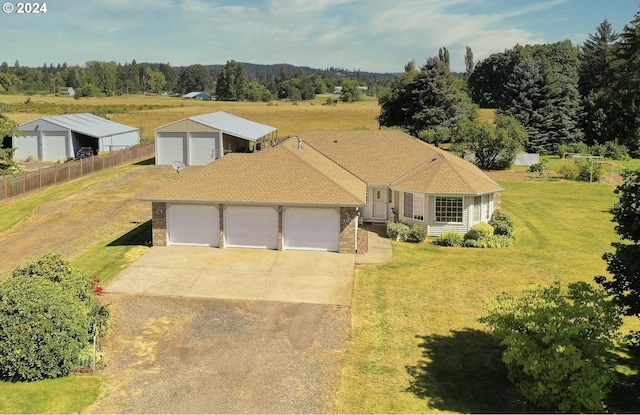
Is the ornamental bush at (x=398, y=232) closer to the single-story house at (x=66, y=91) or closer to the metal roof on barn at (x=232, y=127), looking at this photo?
the metal roof on barn at (x=232, y=127)

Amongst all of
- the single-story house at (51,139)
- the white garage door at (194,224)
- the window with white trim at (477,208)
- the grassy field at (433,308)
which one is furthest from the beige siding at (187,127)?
the window with white trim at (477,208)

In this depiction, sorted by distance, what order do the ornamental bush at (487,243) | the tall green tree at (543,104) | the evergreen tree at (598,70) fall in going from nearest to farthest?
1. the ornamental bush at (487,243)
2. the tall green tree at (543,104)
3. the evergreen tree at (598,70)

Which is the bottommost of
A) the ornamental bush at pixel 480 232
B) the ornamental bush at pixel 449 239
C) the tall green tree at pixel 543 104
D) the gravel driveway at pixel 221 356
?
the gravel driveway at pixel 221 356

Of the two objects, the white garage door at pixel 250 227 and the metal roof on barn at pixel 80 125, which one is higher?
the metal roof on barn at pixel 80 125

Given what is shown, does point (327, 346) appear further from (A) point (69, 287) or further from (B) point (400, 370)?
(A) point (69, 287)

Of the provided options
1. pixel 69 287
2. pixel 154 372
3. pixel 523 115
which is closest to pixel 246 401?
pixel 154 372

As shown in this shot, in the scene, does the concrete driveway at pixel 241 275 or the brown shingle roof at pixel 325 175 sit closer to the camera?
the concrete driveway at pixel 241 275

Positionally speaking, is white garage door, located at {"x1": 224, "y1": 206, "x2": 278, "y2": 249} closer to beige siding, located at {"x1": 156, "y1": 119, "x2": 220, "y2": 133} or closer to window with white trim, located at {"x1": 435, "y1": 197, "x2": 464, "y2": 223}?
window with white trim, located at {"x1": 435, "y1": 197, "x2": 464, "y2": 223}

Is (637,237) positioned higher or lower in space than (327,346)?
higher
